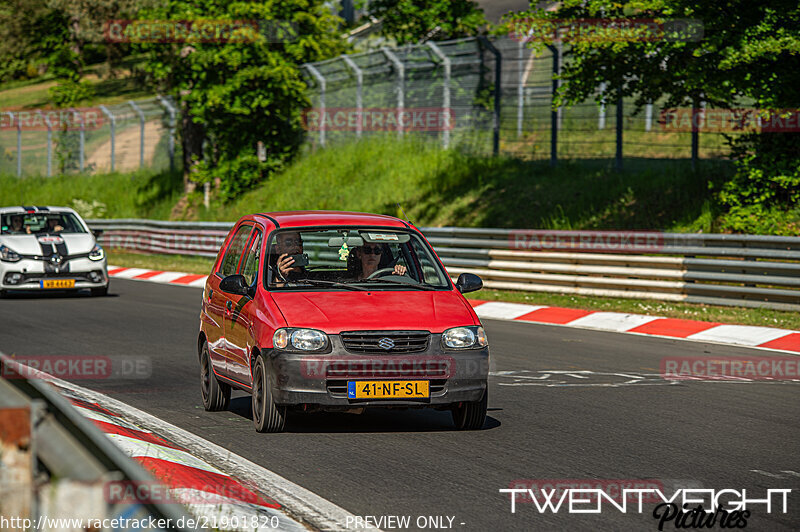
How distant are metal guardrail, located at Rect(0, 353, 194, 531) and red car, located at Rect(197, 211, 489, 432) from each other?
14.4ft

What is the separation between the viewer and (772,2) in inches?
671

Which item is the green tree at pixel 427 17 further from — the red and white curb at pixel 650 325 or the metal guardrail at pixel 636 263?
the red and white curb at pixel 650 325

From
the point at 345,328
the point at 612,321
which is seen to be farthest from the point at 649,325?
the point at 345,328

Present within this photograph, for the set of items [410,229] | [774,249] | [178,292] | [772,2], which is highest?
[772,2]

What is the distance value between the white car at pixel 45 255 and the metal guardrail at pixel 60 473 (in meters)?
17.4

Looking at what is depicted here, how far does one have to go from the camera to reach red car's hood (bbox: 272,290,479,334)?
757cm

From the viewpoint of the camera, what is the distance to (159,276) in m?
26.5

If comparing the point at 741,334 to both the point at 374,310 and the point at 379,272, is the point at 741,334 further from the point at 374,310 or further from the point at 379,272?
the point at 374,310

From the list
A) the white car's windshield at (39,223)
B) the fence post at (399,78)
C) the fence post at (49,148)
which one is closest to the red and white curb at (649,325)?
the white car's windshield at (39,223)

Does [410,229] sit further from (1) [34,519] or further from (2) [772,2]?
(2) [772,2]

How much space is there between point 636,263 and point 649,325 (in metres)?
2.15

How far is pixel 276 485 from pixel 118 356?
6.39 metres

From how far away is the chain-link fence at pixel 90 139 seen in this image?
4384 centimetres

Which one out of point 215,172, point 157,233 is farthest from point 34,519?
point 215,172
